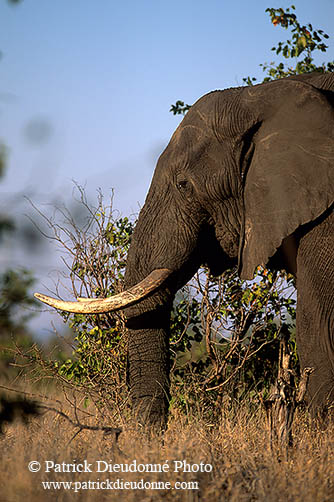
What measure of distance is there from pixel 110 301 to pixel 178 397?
4.97 feet

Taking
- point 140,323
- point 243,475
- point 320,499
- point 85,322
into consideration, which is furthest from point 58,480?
point 85,322

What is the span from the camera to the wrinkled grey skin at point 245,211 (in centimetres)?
517

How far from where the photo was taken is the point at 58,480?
3.57 meters

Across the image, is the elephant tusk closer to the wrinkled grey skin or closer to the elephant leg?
the wrinkled grey skin

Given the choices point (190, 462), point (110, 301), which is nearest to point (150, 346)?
point (110, 301)

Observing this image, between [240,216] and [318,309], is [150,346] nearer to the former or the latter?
[240,216]

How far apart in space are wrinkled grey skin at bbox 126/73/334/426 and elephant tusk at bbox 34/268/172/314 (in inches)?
7.8

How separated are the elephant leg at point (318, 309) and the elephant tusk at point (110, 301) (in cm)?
116

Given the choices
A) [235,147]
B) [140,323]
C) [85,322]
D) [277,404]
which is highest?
[235,147]

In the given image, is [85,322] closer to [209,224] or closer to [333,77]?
[209,224]

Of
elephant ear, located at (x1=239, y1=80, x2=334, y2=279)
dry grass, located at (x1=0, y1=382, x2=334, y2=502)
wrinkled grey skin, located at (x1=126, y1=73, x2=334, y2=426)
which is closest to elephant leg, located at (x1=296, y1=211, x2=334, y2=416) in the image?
wrinkled grey skin, located at (x1=126, y1=73, x2=334, y2=426)

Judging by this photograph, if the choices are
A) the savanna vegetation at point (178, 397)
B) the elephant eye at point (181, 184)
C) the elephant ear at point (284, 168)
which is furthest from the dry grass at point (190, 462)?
the elephant eye at point (181, 184)

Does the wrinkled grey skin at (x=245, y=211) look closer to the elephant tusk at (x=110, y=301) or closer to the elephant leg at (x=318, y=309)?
the elephant leg at (x=318, y=309)

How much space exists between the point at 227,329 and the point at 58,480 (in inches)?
140
